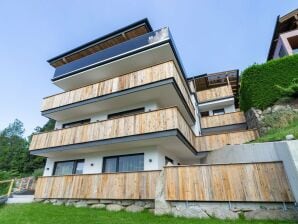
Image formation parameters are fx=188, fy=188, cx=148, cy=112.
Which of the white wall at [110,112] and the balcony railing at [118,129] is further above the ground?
the white wall at [110,112]

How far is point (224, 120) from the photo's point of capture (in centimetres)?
1811

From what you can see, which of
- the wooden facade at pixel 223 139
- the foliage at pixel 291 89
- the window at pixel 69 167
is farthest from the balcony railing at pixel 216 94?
the window at pixel 69 167

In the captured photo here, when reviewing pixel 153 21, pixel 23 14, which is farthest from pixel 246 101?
pixel 23 14

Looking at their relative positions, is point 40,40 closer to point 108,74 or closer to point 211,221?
point 108,74

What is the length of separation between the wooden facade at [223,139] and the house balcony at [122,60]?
6.23m

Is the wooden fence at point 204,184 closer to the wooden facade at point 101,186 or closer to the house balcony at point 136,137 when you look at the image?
the wooden facade at point 101,186

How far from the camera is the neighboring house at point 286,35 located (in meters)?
18.5

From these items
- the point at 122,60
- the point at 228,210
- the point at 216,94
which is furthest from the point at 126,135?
the point at 216,94

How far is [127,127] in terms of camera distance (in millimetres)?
11492

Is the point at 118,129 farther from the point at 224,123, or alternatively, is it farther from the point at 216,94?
the point at 216,94

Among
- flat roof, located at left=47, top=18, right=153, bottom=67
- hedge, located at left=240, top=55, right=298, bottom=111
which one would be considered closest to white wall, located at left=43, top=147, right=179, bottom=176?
hedge, located at left=240, top=55, right=298, bottom=111

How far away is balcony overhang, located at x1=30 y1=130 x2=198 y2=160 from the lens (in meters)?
10.6

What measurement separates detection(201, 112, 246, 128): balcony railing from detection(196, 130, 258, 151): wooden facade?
3428 millimetres

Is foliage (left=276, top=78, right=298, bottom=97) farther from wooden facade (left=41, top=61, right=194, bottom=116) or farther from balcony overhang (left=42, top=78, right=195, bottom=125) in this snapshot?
wooden facade (left=41, top=61, right=194, bottom=116)
